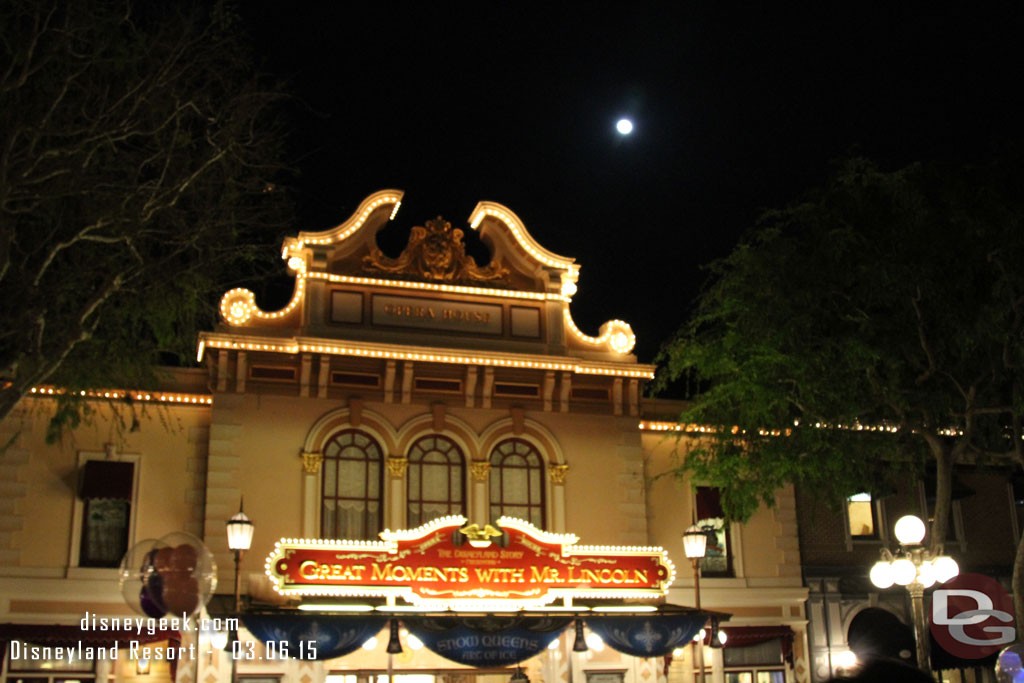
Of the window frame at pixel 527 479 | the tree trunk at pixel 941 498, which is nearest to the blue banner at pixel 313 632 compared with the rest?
the window frame at pixel 527 479

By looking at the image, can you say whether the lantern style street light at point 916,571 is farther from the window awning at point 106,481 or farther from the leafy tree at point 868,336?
the window awning at point 106,481

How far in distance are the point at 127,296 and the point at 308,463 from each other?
5.65m

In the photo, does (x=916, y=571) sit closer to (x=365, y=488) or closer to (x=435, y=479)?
(x=435, y=479)

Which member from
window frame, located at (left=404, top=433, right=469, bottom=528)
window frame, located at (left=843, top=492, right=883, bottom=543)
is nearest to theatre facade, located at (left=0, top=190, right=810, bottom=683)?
window frame, located at (left=404, top=433, right=469, bottom=528)

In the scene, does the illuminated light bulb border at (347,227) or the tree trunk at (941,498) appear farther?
the illuminated light bulb border at (347,227)

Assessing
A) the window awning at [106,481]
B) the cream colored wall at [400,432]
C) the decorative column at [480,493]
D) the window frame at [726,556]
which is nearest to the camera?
the window awning at [106,481]

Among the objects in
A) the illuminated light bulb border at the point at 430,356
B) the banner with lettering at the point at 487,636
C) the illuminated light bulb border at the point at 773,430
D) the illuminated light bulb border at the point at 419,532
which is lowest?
the banner with lettering at the point at 487,636

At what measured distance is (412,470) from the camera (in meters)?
21.5

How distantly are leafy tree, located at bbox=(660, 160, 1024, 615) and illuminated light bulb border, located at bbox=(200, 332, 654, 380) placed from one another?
1678mm

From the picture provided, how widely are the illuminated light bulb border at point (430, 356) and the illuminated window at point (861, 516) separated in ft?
19.3

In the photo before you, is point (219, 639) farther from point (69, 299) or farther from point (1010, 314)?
point (1010, 314)

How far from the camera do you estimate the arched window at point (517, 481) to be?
2188 cm

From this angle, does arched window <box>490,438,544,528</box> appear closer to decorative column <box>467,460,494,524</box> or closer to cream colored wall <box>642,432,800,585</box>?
decorative column <box>467,460,494,524</box>

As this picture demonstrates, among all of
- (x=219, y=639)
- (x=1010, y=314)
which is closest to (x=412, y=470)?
(x=219, y=639)
